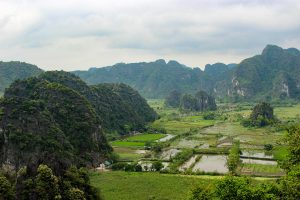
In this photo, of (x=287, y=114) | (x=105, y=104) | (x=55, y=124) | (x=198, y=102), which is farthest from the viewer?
Answer: (x=198, y=102)

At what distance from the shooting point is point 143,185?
119 ft

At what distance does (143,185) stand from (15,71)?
98.6m

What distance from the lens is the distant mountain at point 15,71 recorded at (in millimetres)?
119912

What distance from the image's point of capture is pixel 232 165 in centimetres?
3962

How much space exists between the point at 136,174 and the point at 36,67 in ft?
320

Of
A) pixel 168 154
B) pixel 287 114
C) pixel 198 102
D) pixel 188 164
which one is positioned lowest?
pixel 188 164

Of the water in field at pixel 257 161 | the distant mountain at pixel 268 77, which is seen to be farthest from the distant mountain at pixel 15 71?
the water in field at pixel 257 161

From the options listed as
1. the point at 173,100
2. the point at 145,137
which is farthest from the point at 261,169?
the point at 173,100

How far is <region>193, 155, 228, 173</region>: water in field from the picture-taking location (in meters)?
43.4

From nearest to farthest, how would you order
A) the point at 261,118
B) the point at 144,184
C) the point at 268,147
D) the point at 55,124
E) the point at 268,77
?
1. the point at 144,184
2. the point at 55,124
3. the point at 268,147
4. the point at 261,118
5. the point at 268,77

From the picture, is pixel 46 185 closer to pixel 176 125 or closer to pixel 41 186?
pixel 41 186

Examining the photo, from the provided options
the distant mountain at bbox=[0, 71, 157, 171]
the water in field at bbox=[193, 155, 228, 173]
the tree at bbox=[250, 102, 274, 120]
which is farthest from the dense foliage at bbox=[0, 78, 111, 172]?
the tree at bbox=[250, 102, 274, 120]

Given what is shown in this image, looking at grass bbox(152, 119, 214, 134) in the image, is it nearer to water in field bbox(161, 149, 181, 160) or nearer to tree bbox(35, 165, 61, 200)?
water in field bbox(161, 149, 181, 160)

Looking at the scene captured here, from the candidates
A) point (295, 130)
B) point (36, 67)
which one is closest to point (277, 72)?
point (36, 67)
